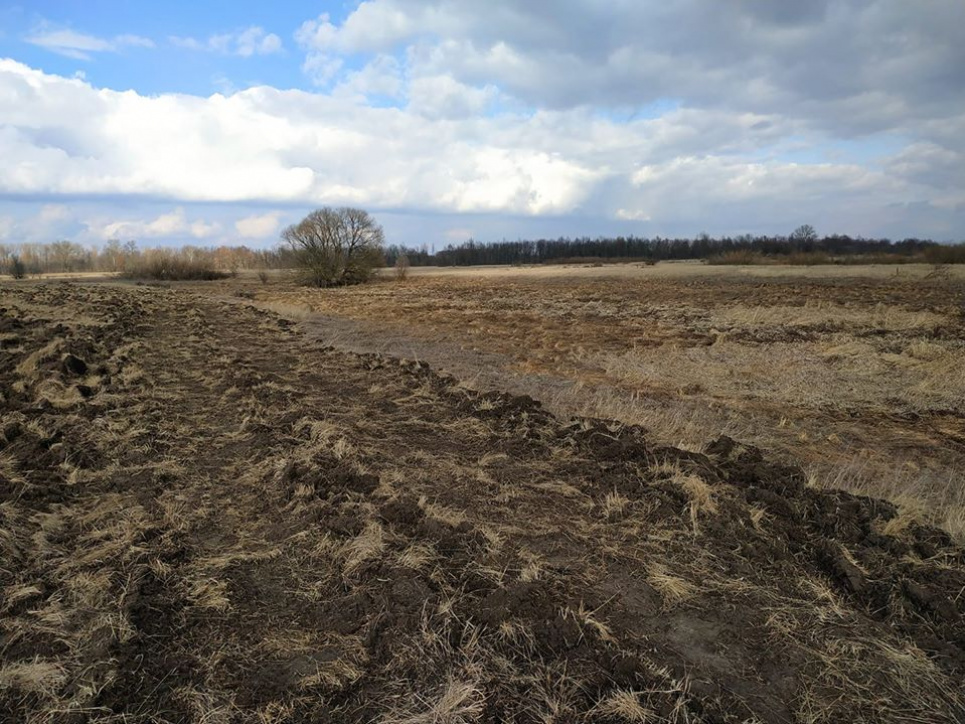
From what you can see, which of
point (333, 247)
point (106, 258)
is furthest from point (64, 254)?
point (333, 247)

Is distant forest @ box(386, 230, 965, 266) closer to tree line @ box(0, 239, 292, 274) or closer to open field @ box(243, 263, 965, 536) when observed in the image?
tree line @ box(0, 239, 292, 274)

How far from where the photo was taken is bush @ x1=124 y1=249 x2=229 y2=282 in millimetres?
76375

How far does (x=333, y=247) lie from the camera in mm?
60781

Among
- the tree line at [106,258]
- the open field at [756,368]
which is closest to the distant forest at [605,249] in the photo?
the tree line at [106,258]

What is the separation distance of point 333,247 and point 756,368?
5330cm

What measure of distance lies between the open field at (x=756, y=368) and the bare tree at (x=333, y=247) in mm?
32065

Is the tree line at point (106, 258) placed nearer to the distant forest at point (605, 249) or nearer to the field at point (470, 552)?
the distant forest at point (605, 249)

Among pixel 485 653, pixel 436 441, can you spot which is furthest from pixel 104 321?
pixel 485 653

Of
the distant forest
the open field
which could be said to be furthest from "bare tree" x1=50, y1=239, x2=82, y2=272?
the open field

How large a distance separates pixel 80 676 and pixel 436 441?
5.16 metres

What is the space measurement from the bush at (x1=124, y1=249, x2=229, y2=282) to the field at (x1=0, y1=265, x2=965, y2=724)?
73.5 m

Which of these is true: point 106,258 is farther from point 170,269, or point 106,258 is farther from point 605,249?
point 605,249

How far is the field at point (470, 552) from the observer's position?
329 cm

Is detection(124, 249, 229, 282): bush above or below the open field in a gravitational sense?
above
